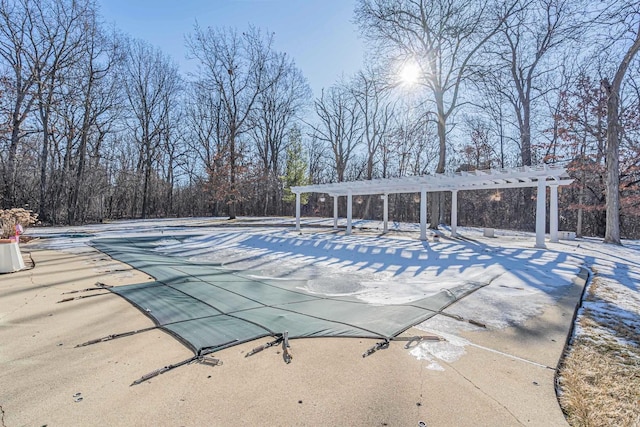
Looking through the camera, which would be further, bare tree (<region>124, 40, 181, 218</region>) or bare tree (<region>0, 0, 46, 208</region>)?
bare tree (<region>124, 40, 181, 218</region>)

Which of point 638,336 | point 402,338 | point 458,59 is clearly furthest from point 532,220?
point 402,338

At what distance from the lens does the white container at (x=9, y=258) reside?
5.50 metres

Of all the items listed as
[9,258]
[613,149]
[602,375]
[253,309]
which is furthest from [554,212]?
[9,258]

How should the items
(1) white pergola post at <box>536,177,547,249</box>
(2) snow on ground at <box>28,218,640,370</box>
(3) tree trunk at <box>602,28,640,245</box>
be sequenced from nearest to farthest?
(2) snow on ground at <box>28,218,640,370</box> < (1) white pergola post at <box>536,177,547,249</box> < (3) tree trunk at <box>602,28,640,245</box>

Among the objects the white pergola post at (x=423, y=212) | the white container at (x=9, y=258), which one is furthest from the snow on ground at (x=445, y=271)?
the white container at (x=9, y=258)

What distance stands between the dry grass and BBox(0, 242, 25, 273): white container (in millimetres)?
7858

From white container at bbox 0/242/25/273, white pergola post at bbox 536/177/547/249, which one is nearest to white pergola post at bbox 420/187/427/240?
white pergola post at bbox 536/177/547/249

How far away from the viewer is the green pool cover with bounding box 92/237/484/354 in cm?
295

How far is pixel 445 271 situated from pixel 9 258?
800cm

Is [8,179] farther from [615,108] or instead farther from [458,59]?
[615,108]

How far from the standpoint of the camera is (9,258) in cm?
556

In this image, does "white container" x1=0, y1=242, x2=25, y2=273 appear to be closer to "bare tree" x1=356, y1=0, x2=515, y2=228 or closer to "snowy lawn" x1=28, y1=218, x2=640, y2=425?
"snowy lawn" x1=28, y1=218, x2=640, y2=425

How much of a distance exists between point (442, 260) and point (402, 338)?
4.87 m

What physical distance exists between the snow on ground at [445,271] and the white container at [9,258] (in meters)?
2.39
